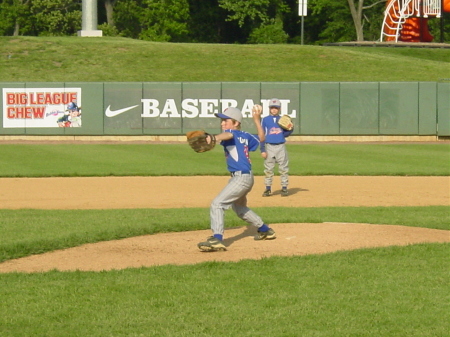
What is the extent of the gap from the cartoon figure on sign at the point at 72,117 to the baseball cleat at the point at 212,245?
25.0m

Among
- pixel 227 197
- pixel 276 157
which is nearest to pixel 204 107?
pixel 276 157

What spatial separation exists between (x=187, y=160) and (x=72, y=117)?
420 inches

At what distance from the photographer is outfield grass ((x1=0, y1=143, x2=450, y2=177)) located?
69.9 ft

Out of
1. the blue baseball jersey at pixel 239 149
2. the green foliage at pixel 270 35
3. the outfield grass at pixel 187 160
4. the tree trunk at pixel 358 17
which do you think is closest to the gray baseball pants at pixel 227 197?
the blue baseball jersey at pixel 239 149

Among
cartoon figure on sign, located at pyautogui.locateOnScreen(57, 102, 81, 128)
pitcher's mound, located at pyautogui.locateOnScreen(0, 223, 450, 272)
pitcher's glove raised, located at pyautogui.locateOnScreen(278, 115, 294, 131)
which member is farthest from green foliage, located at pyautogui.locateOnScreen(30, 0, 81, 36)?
pitcher's mound, located at pyautogui.locateOnScreen(0, 223, 450, 272)

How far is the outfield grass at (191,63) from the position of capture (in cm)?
4375

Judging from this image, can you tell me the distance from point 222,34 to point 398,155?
171 ft

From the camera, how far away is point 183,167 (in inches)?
888

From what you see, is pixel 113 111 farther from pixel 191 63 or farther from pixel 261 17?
pixel 261 17

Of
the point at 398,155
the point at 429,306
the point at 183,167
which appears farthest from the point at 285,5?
the point at 429,306

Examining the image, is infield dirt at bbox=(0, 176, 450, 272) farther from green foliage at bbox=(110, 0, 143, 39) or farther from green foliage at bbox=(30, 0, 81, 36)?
green foliage at bbox=(110, 0, 143, 39)

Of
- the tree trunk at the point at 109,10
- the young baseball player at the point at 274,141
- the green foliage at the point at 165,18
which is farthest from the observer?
the tree trunk at the point at 109,10

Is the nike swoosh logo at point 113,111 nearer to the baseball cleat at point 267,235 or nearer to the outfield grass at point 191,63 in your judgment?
the outfield grass at point 191,63

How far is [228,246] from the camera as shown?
10.3m
